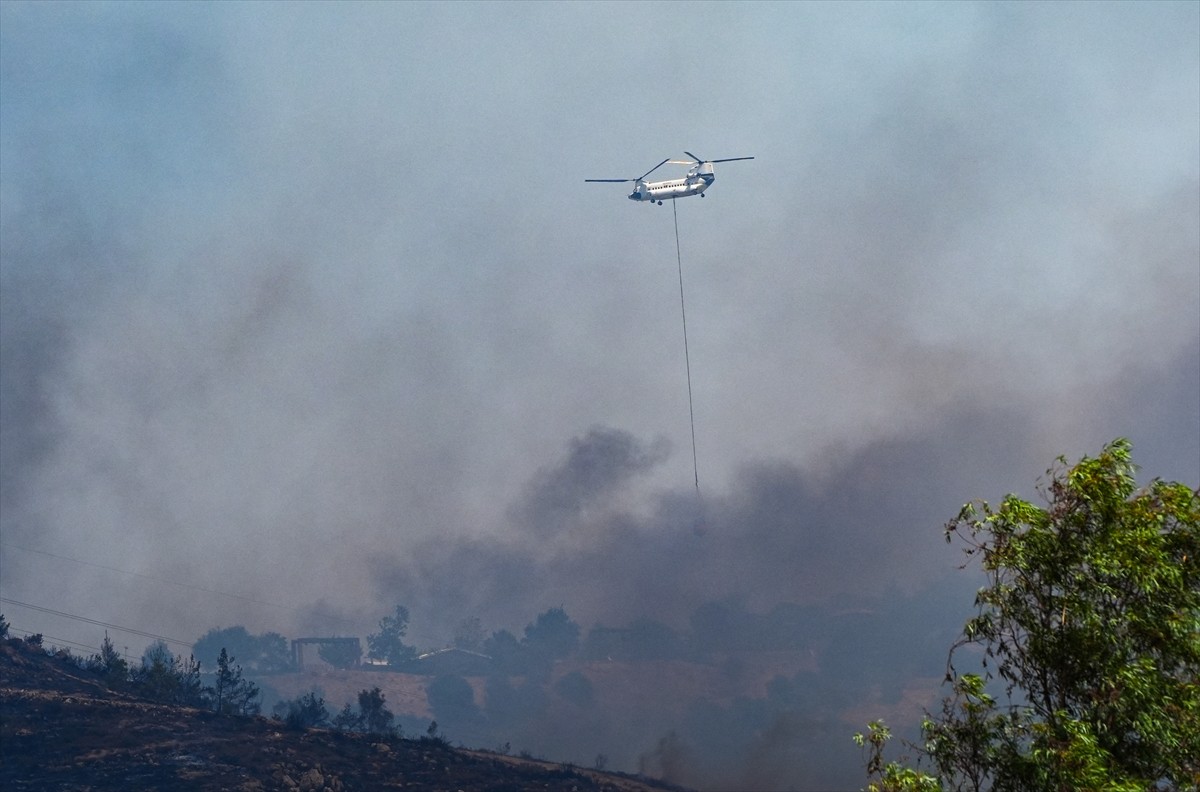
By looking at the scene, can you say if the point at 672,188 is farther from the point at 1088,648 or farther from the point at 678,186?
the point at 1088,648

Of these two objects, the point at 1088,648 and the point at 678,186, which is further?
the point at 678,186

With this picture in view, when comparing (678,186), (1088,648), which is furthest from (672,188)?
(1088,648)

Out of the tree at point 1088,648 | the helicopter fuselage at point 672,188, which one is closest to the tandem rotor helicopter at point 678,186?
the helicopter fuselage at point 672,188

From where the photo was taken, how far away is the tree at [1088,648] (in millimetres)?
36062

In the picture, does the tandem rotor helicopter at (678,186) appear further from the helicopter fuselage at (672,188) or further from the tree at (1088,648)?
the tree at (1088,648)

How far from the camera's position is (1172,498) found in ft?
122

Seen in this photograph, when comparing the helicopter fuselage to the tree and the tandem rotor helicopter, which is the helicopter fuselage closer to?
the tandem rotor helicopter

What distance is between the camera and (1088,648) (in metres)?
38.5

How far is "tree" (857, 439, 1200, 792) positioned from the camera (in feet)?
118

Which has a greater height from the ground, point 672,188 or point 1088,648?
point 672,188

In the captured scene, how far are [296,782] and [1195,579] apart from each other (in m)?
193

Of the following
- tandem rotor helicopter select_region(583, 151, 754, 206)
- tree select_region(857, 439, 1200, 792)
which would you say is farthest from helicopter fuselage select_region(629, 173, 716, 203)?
tree select_region(857, 439, 1200, 792)

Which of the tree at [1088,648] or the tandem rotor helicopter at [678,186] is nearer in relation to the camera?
the tree at [1088,648]

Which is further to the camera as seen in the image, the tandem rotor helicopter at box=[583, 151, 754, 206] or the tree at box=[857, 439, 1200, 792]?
the tandem rotor helicopter at box=[583, 151, 754, 206]
